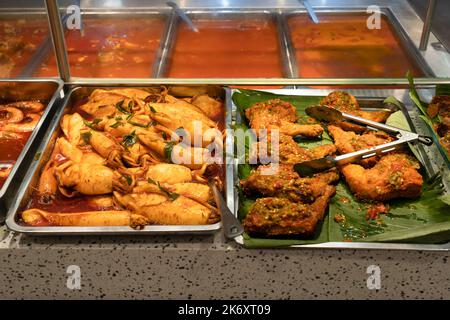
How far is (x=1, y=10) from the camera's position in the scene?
129 inches

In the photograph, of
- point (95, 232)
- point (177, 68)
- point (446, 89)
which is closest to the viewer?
point (95, 232)

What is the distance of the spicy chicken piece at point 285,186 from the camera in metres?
1.76

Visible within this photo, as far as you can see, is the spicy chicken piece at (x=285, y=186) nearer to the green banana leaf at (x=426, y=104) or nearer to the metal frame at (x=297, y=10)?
the green banana leaf at (x=426, y=104)

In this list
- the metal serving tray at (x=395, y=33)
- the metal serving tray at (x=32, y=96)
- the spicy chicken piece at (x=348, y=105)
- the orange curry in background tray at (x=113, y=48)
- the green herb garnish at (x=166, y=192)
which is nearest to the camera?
the green herb garnish at (x=166, y=192)

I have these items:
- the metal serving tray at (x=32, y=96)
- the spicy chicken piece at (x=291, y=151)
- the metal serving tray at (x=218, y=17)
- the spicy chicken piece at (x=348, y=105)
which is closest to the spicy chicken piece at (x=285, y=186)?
the spicy chicken piece at (x=291, y=151)

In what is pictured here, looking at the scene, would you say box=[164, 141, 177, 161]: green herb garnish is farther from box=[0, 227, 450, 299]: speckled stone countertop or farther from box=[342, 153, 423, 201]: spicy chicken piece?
box=[342, 153, 423, 201]: spicy chicken piece

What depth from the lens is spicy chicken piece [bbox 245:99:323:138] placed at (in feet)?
6.81

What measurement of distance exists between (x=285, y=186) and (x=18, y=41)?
7.41 ft

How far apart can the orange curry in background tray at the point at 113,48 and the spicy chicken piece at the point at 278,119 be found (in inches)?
35.6

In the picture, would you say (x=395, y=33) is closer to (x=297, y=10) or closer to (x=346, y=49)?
(x=346, y=49)

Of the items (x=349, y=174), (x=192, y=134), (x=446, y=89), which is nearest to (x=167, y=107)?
(x=192, y=134)

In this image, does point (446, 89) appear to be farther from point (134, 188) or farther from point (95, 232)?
point (95, 232)

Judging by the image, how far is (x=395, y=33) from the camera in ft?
10.2

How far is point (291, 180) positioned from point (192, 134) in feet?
1.61
